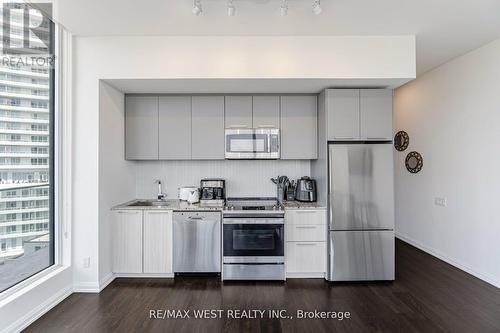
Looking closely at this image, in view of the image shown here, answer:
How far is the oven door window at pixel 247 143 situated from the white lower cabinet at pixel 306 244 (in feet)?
3.31

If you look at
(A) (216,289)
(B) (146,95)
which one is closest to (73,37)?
(B) (146,95)

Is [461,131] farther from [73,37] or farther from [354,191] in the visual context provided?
[73,37]

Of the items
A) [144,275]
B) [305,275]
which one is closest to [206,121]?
[144,275]

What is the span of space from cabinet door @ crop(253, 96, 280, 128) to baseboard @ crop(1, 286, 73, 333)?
2.92 m

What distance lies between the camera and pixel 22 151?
8.25 feet

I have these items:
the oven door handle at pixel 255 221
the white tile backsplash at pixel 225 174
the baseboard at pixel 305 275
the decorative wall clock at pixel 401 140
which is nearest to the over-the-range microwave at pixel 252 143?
the white tile backsplash at pixel 225 174

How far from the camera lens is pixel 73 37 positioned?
118 inches

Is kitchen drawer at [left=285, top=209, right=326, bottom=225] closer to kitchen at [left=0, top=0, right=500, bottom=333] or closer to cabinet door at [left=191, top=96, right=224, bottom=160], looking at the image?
kitchen at [left=0, top=0, right=500, bottom=333]

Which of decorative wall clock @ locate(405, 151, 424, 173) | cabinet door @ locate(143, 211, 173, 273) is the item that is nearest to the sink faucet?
cabinet door @ locate(143, 211, 173, 273)

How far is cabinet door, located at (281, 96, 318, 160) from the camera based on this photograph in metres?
3.62

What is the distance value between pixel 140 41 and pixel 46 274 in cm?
266

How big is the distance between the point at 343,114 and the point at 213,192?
6.55 ft

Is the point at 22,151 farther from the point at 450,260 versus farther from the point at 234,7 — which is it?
the point at 450,260

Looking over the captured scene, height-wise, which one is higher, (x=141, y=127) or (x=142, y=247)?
(x=141, y=127)
